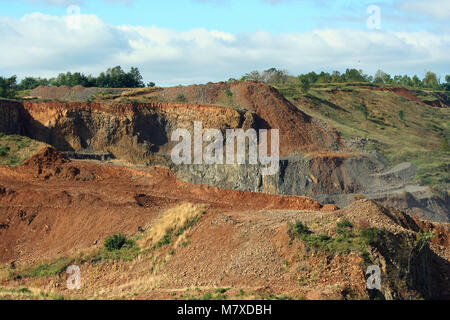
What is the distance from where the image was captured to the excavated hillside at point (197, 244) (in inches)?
754

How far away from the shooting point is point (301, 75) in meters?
98.8

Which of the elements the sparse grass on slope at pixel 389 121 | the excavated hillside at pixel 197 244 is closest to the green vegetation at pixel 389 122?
the sparse grass on slope at pixel 389 121

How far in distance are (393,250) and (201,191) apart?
46.9ft

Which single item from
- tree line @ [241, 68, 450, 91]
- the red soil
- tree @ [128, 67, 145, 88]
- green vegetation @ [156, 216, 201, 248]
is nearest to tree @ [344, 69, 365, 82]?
tree line @ [241, 68, 450, 91]

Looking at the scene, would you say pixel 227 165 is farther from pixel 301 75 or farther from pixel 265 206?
pixel 301 75

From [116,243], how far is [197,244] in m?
4.03

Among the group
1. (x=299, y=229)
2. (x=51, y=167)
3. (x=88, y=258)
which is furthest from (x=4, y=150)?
(x=299, y=229)

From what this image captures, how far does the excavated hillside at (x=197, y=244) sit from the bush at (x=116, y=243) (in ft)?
1.16

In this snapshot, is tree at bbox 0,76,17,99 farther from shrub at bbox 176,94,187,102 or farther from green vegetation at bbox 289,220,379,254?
green vegetation at bbox 289,220,379,254

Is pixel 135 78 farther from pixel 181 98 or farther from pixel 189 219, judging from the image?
pixel 189 219

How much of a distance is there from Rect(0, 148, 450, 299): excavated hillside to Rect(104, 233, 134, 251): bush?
0.35 m

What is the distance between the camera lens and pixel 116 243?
25188mm

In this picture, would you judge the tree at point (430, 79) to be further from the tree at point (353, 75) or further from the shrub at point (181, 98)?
the shrub at point (181, 98)
